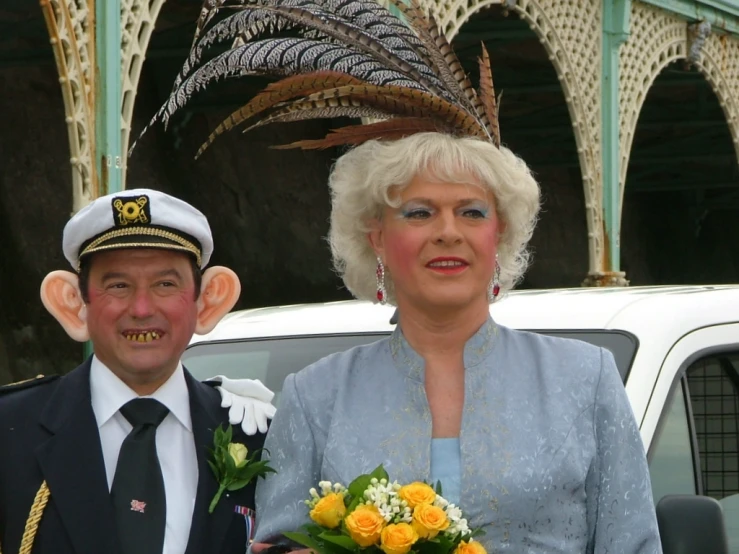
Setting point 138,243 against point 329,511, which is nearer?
point 329,511

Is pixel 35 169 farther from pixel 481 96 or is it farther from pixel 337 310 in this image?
pixel 481 96

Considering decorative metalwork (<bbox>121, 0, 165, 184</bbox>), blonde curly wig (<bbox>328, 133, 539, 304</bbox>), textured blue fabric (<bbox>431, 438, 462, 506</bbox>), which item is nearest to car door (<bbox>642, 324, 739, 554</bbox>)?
blonde curly wig (<bbox>328, 133, 539, 304</bbox>)

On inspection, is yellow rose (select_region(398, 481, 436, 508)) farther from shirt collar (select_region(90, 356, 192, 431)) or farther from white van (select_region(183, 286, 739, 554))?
white van (select_region(183, 286, 739, 554))

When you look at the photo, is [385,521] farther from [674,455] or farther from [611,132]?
[611,132]

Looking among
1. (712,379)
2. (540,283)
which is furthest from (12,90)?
(712,379)

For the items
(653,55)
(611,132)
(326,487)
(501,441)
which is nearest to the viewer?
(326,487)

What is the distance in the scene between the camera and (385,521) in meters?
2.29

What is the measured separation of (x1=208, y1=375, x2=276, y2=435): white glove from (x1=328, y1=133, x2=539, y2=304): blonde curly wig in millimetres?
301

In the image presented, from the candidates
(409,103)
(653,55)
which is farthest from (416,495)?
(653,55)

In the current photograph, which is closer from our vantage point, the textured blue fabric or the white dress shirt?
the textured blue fabric

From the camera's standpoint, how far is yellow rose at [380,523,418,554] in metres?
2.25

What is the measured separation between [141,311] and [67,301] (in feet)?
0.88

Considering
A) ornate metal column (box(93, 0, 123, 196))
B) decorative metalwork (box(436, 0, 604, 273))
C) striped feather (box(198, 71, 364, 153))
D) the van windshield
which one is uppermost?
decorative metalwork (box(436, 0, 604, 273))

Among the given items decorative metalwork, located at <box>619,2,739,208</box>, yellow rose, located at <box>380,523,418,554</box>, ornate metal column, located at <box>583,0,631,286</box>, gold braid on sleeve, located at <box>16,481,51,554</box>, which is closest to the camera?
yellow rose, located at <box>380,523,418,554</box>
